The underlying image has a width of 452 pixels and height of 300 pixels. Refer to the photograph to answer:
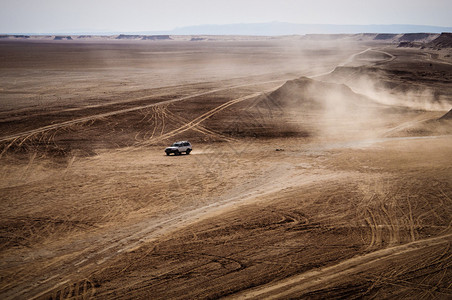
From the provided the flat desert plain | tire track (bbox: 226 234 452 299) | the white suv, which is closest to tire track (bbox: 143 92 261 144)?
the flat desert plain

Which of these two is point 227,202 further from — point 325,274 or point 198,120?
point 198,120

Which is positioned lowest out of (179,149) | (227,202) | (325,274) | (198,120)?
(325,274)

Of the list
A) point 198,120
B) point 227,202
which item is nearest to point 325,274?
point 227,202

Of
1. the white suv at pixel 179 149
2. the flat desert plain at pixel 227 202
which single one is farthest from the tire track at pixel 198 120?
the white suv at pixel 179 149

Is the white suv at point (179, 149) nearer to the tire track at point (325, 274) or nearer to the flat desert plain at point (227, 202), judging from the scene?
the flat desert plain at point (227, 202)

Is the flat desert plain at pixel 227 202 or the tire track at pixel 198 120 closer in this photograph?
the flat desert plain at pixel 227 202

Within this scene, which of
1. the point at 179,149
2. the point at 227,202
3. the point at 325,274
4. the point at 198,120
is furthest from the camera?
the point at 198,120

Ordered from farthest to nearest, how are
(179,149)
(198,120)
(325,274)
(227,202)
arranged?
(198,120)
(179,149)
(227,202)
(325,274)

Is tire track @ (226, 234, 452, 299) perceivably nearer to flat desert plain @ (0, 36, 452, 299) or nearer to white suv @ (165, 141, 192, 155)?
flat desert plain @ (0, 36, 452, 299)

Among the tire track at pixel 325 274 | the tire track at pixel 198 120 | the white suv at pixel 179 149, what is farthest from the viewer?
the tire track at pixel 198 120

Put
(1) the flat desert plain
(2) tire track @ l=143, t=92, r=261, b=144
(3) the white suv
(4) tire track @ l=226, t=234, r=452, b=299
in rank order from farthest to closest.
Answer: (2) tire track @ l=143, t=92, r=261, b=144
(3) the white suv
(1) the flat desert plain
(4) tire track @ l=226, t=234, r=452, b=299
